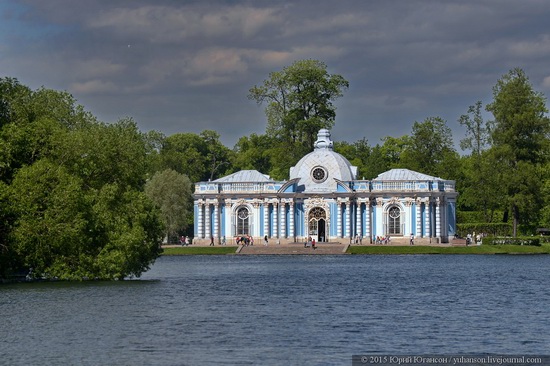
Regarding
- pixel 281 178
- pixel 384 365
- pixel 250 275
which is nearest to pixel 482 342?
pixel 384 365

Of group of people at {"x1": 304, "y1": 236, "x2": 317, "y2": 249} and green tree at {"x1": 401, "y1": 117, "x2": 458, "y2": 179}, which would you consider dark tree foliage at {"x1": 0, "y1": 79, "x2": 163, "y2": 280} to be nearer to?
group of people at {"x1": 304, "y1": 236, "x2": 317, "y2": 249}

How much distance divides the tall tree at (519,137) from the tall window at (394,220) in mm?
9148

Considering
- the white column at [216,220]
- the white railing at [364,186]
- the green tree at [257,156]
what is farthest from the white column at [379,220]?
the green tree at [257,156]

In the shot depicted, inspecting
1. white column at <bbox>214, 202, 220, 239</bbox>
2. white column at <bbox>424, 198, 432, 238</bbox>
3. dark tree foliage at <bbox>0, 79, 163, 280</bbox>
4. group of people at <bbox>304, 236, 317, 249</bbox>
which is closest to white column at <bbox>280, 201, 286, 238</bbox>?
Result: group of people at <bbox>304, 236, 317, 249</bbox>

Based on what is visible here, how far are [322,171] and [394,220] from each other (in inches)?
301

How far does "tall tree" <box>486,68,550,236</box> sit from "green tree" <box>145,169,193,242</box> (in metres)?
29.0

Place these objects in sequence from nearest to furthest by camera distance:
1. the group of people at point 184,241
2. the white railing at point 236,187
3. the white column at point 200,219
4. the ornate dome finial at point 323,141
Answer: the white railing at point 236,187, the white column at point 200,219, the group of people at point 184,241, the ornate dome finial at point 323,141

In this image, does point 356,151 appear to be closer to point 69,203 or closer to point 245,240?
point 245,240

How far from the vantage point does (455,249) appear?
303 ft

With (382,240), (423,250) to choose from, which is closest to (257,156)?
(382,240)

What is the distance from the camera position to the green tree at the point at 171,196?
359 feet

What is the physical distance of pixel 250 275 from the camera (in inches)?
2518

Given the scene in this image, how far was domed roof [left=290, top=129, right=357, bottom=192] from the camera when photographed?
104 metres

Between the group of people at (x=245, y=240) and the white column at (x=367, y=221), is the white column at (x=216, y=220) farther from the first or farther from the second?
the white column at (x=367, y=221)
